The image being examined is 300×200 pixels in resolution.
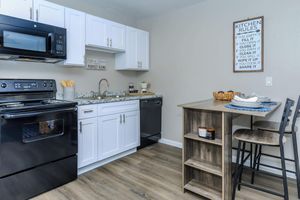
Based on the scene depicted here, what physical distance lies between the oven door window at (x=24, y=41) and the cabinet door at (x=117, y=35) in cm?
109

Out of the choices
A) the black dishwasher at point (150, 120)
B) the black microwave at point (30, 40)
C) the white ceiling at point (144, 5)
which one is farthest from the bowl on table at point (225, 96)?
the black microwave at point (30, 40)

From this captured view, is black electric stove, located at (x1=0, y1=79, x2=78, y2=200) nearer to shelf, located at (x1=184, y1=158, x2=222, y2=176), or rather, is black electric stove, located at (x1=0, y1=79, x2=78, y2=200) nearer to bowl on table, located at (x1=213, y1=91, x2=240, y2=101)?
shelf, located at (x1=184, y1=158, x2=222, y2=176)

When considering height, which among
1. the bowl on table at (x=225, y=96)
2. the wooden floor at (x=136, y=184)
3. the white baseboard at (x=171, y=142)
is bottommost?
the wooden floor at (x=136, y=184)

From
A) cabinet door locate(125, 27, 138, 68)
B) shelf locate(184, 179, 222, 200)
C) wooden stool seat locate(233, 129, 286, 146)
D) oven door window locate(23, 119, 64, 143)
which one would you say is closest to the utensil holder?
oven door window locate(23, 119, 64, 143)

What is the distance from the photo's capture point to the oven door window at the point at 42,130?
1.91m

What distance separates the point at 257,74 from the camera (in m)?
2.59

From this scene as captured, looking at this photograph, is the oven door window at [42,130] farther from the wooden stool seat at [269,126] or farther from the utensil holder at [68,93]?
the wooden stool seat at [269,126]

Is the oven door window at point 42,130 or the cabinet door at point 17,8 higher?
the cabinet door at point 17,8

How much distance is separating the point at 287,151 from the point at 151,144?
6.78 ft

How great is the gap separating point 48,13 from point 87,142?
1.64m

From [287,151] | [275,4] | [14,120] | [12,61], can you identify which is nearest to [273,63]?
[275,4]

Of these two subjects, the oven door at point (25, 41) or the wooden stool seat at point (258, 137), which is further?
the oven door at point (25, 41)

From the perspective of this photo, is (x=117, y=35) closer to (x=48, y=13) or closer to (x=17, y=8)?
(x=48, y=13)

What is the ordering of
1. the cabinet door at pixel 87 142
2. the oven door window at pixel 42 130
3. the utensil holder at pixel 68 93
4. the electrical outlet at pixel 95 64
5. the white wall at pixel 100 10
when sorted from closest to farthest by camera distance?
the oven door window at pixel 42 130 < the cabinet door at pixel 87 142 < the utensil holder at pixel 68 93 < the white wall at pixel 100 10 < the electrical outlet at pixel 95 64
